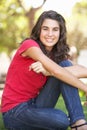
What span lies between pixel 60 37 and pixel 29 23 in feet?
14.2

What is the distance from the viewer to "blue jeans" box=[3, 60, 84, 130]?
7.86 feet

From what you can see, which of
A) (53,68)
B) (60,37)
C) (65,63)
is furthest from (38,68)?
(60,37)

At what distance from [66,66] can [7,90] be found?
1.38 feet

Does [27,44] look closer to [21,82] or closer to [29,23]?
[21,82]

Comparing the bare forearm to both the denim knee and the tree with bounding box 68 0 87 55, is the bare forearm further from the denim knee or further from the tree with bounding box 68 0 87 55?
the tree with bounding box 68 0 87 55

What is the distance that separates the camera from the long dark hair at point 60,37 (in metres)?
2.57

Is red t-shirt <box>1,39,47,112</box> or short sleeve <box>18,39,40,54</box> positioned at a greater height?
short sleeve <box>18,39,40,54</box>

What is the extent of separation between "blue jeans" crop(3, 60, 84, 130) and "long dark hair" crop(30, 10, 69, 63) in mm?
203

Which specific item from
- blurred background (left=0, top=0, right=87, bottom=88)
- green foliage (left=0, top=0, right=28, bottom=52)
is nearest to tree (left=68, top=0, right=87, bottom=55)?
blurred background (left=0, top=0, right=87, bottom=88)

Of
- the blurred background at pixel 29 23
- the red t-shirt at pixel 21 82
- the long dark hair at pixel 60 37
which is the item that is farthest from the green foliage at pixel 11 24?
the red t-shirt at pixel 21 82

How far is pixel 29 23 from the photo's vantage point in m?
6.91

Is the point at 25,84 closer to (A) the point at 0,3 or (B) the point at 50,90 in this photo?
(B) the point at 50,90

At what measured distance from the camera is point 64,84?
2.44 m

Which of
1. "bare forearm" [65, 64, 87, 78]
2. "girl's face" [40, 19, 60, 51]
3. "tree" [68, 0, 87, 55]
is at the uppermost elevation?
"girl's face" [40, 19, 60, 51]
